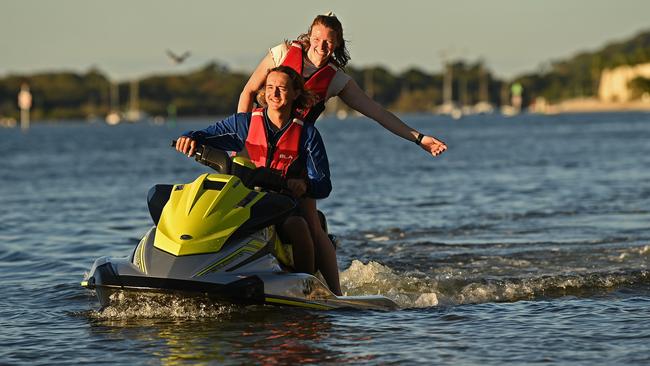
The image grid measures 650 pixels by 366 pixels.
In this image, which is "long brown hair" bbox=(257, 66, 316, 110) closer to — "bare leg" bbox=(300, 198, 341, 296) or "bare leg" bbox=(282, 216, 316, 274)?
"bare leg" bbox=(300, 198, 341, 296)

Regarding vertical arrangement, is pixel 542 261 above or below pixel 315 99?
below

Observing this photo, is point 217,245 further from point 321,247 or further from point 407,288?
point 407,288

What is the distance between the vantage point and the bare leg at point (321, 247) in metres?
8.79

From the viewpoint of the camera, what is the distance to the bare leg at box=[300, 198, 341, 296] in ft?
28.8

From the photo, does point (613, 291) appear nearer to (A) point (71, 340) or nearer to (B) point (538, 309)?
(B) point (538, 309)

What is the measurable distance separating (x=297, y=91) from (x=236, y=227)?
1056mm

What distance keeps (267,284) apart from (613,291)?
3.43 metres

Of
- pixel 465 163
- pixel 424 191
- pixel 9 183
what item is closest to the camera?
pixel 424 191

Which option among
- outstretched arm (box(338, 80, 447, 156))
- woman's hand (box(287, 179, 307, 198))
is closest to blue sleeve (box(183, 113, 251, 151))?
woman's hand (box(287, 179, 307, 198))

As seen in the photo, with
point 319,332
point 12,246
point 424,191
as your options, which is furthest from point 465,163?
point 319,332

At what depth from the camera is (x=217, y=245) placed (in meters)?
8.03

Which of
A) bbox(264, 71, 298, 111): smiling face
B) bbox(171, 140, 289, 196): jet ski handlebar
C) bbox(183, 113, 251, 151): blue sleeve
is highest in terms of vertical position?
bbox(264, 71, 298, 111): smiling face

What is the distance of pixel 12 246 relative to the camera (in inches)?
578

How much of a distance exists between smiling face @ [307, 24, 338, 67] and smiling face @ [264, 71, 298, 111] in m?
0.37
